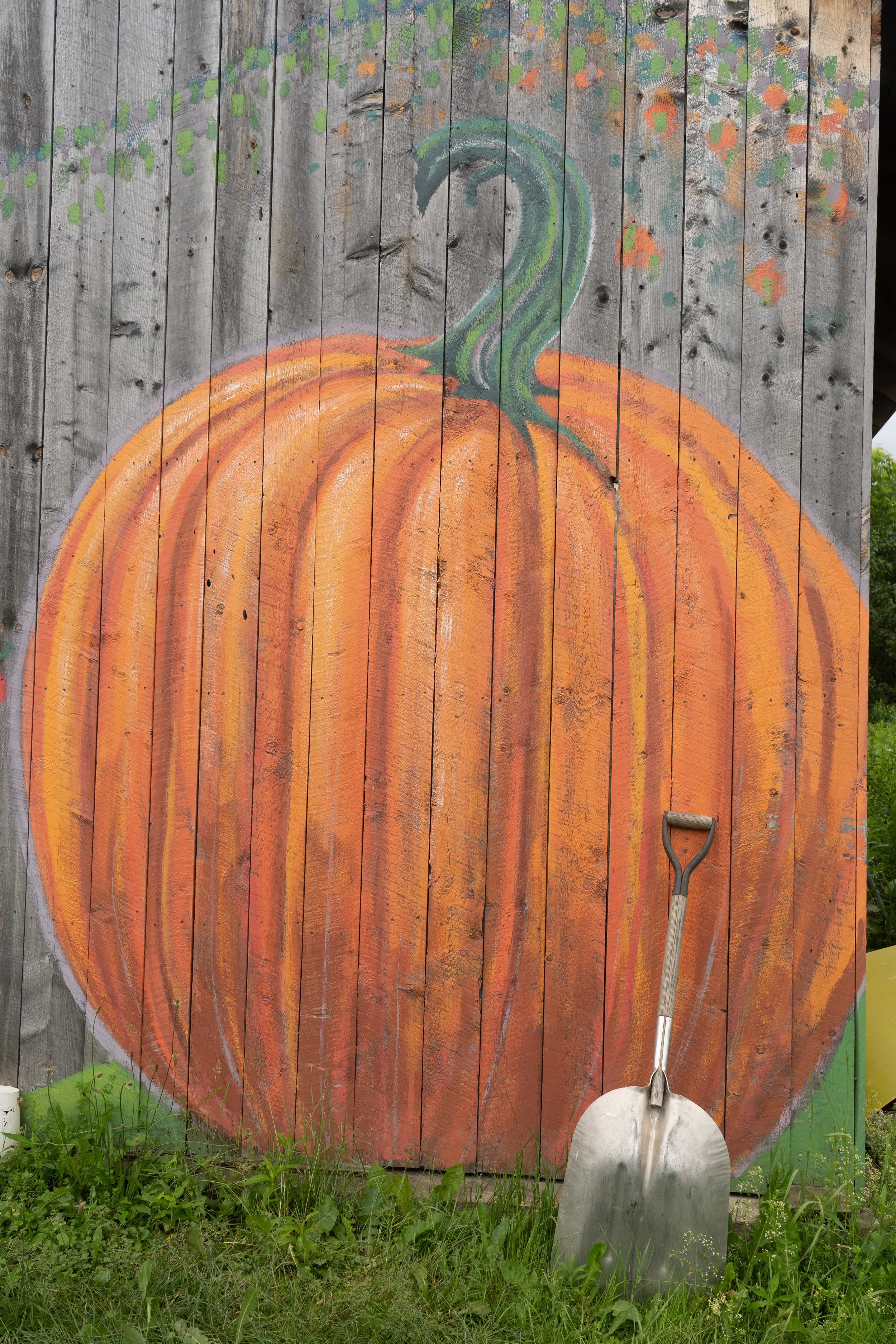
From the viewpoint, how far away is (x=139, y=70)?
9.21 feet

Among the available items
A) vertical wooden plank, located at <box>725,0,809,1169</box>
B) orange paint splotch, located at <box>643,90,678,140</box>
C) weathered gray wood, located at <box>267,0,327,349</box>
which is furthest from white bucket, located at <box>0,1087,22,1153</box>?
orange paint splotch, located at <box>643,90,678,140</box>

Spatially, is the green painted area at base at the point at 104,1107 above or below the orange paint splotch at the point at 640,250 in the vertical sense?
below

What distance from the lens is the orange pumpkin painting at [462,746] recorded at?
105 inches

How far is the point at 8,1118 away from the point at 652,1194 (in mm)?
1830

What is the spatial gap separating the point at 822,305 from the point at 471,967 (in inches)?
84.0

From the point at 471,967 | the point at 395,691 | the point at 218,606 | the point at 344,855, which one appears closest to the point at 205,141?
the point at 218,606

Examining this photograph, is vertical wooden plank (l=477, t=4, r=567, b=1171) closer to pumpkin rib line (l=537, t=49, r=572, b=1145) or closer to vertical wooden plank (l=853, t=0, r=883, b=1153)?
pumpkin rib line (l=537, t=49, r=572, b=1145)

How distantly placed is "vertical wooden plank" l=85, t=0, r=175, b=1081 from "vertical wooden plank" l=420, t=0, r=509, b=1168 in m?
0.86

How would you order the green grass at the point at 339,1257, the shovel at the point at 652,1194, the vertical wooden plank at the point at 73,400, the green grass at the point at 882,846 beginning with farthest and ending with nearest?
the green grass at the point at 882,846
the vertical wooden plank at the point at 73,400
the shovel at the point at 652,1194
the green grass at the point at 339,1257

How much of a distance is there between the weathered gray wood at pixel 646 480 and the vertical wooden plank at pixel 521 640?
0.20 meters

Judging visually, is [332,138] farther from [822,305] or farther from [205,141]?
[822,305]

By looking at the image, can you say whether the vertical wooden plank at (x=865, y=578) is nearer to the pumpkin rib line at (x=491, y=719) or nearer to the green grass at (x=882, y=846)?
the pumpkin rib line at (x=491, y=719)

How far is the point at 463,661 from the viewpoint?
107 inches

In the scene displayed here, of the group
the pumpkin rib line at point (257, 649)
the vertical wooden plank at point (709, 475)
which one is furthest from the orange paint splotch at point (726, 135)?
the pumpkin rib line at point (257, 649)
